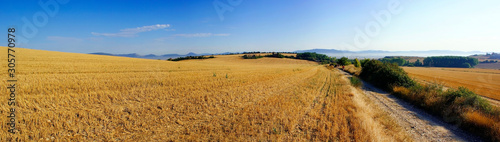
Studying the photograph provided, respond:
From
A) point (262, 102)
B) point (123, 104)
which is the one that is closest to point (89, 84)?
point (123, 104)

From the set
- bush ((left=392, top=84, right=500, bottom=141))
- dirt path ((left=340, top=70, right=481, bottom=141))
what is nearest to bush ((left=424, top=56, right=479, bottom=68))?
bush ((left=392, top=84, right=500, bottom=141))

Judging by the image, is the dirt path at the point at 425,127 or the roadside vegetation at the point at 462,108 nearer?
the dirt path at the point at 425,127

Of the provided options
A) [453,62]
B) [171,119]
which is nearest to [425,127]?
[171,119]

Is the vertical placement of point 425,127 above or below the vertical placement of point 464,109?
below

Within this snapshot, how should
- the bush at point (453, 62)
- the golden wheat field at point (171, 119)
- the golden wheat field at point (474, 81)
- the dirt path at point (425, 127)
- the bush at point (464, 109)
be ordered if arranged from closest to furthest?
the golden wheat field at point (171, 119) → the dirt path at point (425, 127) → the bush at point (464, 109) → the golden wheat field at point (474, 81) → the bush at point (453, 62)

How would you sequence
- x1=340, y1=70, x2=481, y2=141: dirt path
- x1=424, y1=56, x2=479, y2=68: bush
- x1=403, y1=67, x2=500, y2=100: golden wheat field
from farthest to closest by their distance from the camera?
x1=424, y1=56, x2=479, y2=68: bush
x1=403, y1=67, x2=500, y2=100: golden wheat field
x1=340, y1=70, x2=481, y2=141: dirt path

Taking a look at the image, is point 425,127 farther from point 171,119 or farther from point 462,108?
point 171,119

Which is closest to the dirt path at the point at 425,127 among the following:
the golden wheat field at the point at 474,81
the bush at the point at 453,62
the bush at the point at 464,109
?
the bush at the point at 464,109

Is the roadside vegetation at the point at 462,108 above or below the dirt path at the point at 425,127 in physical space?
above

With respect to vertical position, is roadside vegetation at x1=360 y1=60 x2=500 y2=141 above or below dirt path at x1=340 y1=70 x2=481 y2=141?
above

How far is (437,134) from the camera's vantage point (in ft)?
26.4

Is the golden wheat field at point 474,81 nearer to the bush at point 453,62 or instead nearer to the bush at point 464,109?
the bush at point 464,109

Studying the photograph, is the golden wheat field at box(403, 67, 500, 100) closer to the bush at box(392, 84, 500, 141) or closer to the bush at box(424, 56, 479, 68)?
the bush at box(392, 84, 500, 141)

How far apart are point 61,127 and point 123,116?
177cm
